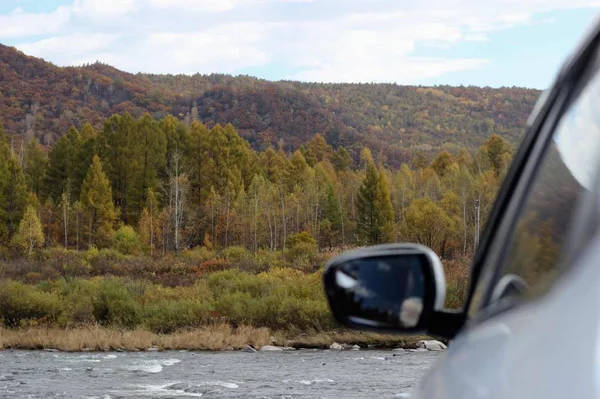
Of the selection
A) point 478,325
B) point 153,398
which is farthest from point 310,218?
point 478,325

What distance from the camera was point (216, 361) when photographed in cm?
2236

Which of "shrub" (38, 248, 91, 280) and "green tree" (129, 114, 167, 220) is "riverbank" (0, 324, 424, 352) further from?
"green tree" (129, 114, 167, 220)

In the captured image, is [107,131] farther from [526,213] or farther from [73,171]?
[526,213]

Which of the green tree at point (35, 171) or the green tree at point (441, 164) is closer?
the green tree at point (35, 171)

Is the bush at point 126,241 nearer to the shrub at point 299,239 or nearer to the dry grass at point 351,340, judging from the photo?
the shrub at point 299,239

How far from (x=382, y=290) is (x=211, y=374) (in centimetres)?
1892

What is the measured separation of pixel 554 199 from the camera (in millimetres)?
955

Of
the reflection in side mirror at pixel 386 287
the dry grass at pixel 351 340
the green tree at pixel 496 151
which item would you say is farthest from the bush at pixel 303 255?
the reflection in side mirror at pixel 386 287

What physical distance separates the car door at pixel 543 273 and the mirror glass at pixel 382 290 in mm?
77

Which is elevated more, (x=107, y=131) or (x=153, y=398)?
(x=107, y=131)

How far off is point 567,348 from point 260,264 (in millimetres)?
44110

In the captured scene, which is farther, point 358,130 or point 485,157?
point 358,130

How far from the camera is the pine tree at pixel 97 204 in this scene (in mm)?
63094

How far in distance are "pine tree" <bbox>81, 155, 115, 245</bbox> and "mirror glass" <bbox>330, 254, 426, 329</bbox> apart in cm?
6267
